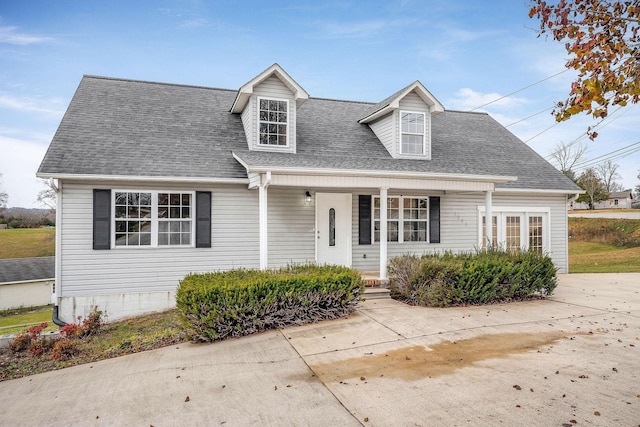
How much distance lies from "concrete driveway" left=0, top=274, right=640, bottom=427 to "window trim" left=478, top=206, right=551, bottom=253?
577cm

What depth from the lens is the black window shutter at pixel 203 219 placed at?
9.87 meters

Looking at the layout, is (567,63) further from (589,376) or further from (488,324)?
(488,324)

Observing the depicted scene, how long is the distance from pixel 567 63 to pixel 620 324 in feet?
18.6

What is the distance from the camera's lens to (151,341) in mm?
6840

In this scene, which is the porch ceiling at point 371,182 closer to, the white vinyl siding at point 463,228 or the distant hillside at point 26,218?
the white vinyl siding at point 463,228

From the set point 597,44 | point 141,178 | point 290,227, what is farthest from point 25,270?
point 597,44

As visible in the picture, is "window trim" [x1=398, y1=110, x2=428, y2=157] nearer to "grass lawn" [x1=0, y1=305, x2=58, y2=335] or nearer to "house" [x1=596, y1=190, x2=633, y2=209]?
"grass lawn" [x1=0, y1=305, x2=58, y2=335]

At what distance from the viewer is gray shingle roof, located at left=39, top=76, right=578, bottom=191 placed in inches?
375

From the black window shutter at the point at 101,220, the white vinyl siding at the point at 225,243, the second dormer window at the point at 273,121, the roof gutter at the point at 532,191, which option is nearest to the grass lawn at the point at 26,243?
the white vinyl siding at the point at 225,243

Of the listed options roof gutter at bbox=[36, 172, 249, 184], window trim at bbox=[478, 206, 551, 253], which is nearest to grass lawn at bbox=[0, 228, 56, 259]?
roof gutter at bbox=[36, 172, 249, 184]

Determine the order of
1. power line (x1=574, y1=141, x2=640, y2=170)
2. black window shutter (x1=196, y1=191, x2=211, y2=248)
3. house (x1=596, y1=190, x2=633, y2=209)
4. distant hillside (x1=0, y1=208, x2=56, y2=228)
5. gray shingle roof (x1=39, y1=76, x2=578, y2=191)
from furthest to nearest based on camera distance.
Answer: house (x1=596, y1=190, x2=633, y2=209) < distant hillside (x1=0, y1=208, x2=56, y2=228) < power line (x1=574, y1=141, x2=640, y2=170) < black window shutter (x1=196, y1=191, x2=211, y2=248) < gray shingle roof (x1=39, y1=76, x2=578, y2=191)

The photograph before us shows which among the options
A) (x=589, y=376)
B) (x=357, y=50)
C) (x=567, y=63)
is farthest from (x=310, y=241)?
(x=357, y=50)

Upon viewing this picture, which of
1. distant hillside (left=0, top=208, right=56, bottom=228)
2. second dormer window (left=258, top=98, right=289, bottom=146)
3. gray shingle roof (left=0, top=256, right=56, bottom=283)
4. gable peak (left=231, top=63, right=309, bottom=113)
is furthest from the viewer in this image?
distant hillside (left=0, top=208, right=56, bottom=228)

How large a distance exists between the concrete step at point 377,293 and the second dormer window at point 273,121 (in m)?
4.61
